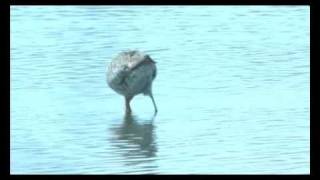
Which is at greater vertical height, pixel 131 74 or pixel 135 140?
pixel 131 74

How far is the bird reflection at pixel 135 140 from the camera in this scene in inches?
287

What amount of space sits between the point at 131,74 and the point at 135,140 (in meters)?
0.83

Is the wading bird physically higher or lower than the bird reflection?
higher

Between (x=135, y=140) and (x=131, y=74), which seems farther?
(x=131, y=74)

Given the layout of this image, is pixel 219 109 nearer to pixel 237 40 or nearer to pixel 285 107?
pixel 285 107

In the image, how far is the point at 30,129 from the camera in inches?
318

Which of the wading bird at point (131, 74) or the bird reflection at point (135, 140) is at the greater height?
the wading bird at point (131, 74)

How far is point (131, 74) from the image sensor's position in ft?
27.6

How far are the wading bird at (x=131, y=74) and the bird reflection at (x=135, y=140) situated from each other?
0.70 feet

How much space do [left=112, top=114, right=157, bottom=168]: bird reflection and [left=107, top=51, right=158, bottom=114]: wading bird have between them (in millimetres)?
212

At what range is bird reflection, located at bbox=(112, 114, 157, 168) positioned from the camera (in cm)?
728

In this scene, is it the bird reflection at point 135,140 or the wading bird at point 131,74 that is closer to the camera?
the bird reflection at point 135,140

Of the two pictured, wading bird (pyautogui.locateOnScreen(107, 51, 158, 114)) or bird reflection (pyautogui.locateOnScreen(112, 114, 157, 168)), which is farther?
wading bird (pyautogui.locateOnScreen(107, 51, 158, 114))

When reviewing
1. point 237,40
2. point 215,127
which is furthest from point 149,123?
point 237,40
